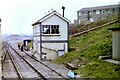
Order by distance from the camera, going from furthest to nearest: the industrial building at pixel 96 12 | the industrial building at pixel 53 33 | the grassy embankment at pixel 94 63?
1. the industrial building at pixel 96 12
2. the industrial building at pixel 53 33
3. the grassy embankment at pixel 94 63

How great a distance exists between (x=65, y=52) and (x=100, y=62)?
12.6 m

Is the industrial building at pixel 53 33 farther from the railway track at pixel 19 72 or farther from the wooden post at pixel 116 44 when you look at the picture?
the wooden post at pixel 116 44

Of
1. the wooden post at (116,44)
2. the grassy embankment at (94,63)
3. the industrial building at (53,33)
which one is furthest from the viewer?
the industrial building at (53,33)

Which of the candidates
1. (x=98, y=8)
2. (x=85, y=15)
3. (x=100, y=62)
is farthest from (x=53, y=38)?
(x=85, y=15)

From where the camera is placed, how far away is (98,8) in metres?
76.4

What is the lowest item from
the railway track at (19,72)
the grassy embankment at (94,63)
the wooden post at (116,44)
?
the railway track at (19,72)

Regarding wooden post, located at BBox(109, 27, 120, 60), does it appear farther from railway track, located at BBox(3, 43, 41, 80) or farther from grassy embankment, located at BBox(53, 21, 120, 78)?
railway track, located at BBox(3, 43, 41, 80)

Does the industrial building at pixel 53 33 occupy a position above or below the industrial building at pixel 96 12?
below

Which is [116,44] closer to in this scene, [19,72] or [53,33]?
[19,72]

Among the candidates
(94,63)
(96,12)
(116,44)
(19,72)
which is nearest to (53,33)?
(94,63)

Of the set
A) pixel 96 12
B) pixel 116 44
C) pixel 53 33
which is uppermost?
pixel 96 12

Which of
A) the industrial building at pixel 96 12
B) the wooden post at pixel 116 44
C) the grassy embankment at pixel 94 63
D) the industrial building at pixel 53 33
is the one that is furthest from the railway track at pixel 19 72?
the industrial building at pixel 96 12

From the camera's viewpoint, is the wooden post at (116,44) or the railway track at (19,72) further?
the wooden post at (116,44)

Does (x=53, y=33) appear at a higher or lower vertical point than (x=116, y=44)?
higher
